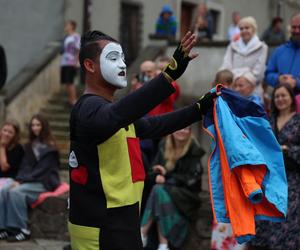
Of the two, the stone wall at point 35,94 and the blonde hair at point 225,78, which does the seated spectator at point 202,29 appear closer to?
the stone wall at point 35,94

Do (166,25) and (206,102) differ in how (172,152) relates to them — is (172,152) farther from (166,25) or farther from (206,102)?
(166,25)

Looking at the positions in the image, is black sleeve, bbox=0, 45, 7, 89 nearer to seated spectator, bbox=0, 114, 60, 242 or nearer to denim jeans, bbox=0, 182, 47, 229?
seated spectator, bbox=0, 114, 60, 242

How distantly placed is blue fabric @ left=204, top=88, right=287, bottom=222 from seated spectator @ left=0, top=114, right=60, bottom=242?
4096mm

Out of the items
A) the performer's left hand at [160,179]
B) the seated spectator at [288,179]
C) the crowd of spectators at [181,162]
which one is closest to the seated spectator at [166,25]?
the crowd of spectators at [181,162]

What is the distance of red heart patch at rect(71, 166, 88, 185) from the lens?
3744 mm

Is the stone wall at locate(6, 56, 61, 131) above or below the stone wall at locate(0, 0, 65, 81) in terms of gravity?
below

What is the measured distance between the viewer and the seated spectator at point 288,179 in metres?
6.27

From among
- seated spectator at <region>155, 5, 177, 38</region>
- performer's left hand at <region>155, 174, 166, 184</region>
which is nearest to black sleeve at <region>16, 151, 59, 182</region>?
performer's left hand at <region>155, 174, 166, 184</region>

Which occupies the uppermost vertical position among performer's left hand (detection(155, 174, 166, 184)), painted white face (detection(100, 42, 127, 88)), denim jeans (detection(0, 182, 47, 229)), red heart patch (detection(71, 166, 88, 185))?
painted white face (detection(100, 42, 127, 88))

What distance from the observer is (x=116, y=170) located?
373 cm

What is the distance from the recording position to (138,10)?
16266 mm

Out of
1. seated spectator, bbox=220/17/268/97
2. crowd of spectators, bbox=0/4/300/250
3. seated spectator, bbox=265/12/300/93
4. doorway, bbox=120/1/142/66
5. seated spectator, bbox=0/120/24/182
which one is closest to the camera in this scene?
crowd of spectators, bbox=0/4/300/250

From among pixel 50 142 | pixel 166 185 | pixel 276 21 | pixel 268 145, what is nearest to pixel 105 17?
pixel 276 21

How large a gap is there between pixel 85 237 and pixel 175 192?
135 inches
